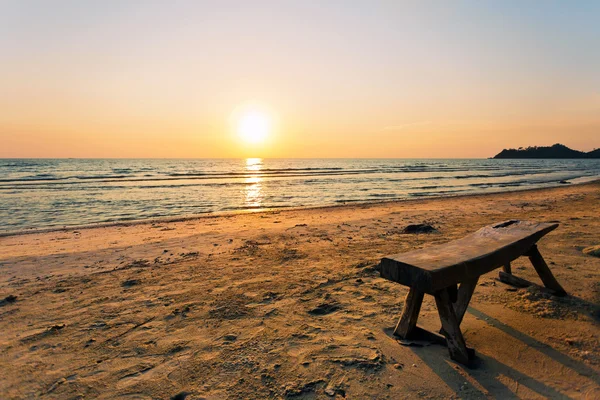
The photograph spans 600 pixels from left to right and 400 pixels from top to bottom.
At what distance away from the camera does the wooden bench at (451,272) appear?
8.43 ft

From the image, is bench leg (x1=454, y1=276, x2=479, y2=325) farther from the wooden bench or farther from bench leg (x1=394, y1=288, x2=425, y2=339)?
bench leg (x1=394, y1=288, x2=425, y2=339)

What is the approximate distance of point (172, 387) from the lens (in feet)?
8.50

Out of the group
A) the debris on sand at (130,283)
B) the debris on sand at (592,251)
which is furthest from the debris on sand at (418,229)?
the debris on sand at (130,283)

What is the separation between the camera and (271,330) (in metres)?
3.42

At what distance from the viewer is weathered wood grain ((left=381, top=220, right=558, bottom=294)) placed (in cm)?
253

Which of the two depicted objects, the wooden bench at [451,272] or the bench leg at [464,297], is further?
the bench leg at [464,297]

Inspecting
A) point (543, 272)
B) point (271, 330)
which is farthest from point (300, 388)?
point (543, 272)

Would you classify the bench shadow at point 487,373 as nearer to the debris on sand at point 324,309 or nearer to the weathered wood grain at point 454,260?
the weathered wood grain at point 454,260

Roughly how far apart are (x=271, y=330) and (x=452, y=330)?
1.75 meters

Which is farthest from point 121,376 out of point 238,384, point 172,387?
point 238,384

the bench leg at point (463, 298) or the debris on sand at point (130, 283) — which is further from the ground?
the bench leg at point (463, 298)

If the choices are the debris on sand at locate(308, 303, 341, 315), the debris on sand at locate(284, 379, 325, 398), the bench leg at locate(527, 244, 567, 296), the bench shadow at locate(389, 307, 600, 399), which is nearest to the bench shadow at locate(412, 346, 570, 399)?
the bench shadow at locate(389, 307, 600, 399)

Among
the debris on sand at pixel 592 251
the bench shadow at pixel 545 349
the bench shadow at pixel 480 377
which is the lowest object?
the bench shadow at pixel 480 377

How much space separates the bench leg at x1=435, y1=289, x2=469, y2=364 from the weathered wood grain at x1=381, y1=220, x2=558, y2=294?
22cm
